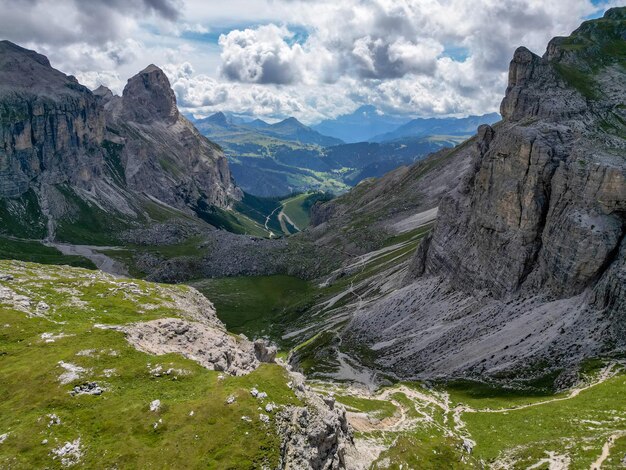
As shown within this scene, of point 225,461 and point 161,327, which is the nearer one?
point 225,461

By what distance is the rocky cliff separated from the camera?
248ft

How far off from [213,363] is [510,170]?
78225mm

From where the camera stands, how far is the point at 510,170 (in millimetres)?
98375

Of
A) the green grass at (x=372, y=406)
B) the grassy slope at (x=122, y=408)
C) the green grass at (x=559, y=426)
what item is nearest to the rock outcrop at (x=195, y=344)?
the grassy slope at (x=122, y=408)

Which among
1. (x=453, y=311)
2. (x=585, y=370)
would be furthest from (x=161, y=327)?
(x=453, y=311)

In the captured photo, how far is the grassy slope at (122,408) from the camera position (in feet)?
111

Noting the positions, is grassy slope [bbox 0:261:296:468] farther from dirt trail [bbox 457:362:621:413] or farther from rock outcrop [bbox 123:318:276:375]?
dirt trail [bbox 457:362:621:413]

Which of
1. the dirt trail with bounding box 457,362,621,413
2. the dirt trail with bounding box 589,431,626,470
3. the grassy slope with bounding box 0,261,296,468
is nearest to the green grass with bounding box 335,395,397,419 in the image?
the dirt trail with bounding box 457,362,621,413

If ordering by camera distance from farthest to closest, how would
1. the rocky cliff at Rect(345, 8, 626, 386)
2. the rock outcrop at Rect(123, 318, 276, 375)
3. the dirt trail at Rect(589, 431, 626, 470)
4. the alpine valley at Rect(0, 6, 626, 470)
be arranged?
the rocky cliff at Rect(345, 8, 626, 386) → the rock outcrop at Rect(123, 318, 276, 375) → the dirt trail at Rect(589, 431, 626, 470) → the alpine valley at Rect(0, 6, 626, 470)

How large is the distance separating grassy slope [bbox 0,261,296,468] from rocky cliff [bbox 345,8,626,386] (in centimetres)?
5480

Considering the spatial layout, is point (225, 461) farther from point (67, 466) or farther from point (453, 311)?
point (453, 311)

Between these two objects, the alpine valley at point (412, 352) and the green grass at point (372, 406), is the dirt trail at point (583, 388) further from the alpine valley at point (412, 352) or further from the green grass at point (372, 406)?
the green grass at point (372, 406)

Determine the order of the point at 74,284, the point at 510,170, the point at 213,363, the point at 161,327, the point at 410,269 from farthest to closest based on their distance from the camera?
the point at 410,269
the point at 510,170
the point at 74,284
the point at 161,327
the point at 213,363

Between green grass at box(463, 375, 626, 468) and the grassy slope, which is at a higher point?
the grassy slope
